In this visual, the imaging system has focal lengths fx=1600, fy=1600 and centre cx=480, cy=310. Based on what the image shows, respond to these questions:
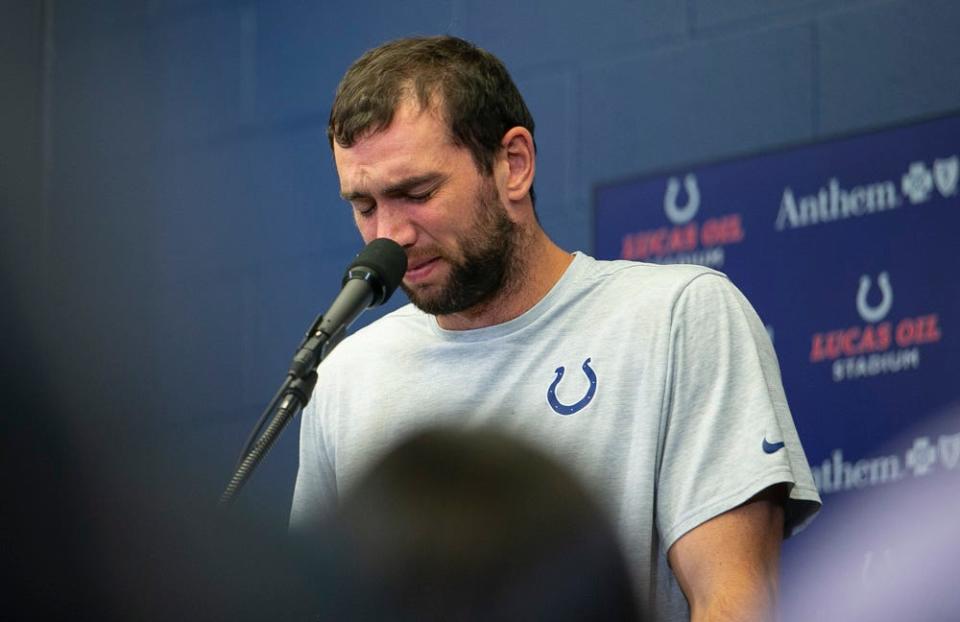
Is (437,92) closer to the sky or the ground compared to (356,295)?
closer to the sky

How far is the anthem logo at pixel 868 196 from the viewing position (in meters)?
2.49

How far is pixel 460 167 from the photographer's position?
1876 mm

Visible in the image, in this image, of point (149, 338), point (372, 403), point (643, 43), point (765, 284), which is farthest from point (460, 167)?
point (149, 338)

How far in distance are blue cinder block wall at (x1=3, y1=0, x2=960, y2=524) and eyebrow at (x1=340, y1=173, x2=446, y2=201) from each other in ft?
2.53

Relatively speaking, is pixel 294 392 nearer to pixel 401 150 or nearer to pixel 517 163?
pixel 401 150

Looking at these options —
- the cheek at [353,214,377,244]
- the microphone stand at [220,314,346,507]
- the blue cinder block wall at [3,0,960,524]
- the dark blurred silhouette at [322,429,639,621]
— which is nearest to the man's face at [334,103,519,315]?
the cheek at [353,214,377,244]

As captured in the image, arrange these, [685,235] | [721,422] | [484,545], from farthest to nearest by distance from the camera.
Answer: [685,235] < [721,422] < [484,545]

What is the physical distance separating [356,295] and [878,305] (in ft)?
4.10

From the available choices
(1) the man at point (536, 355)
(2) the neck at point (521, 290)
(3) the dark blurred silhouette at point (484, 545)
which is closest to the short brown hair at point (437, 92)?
(1) the man at point (536, 355)

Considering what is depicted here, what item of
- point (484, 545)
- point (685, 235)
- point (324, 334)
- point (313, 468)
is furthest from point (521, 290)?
point (484, 545)

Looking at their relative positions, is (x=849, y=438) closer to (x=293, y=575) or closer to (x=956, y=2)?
(x=956, y=2)

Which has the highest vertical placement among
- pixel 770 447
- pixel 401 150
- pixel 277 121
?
pixel 277 121

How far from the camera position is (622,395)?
173cm

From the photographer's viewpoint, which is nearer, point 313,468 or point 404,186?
point 404,186
